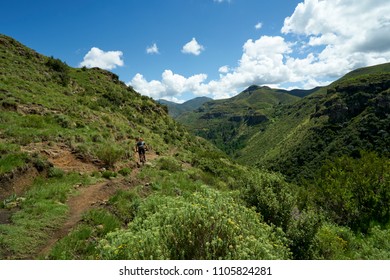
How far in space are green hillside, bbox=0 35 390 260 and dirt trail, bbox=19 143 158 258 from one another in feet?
0.16

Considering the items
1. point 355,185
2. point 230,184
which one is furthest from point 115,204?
point 355,185

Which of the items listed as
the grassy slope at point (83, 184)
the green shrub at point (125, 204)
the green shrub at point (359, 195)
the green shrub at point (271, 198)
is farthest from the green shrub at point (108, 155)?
the green shrub at point (359, 195)

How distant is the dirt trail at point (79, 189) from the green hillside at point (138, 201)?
0.05m

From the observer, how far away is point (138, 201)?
12.0 m

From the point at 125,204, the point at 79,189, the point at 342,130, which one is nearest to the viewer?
the point at 125,204

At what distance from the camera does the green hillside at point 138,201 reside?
254 inches

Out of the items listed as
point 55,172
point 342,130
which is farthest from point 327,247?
point 342,130

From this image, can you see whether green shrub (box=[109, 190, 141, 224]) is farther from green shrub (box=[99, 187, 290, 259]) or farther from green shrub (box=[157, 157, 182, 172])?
green shrub (box=[157, 157, 182, 172])

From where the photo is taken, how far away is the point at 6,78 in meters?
26.7

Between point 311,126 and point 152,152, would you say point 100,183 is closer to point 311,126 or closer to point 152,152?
point 152,152

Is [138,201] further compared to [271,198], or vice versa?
[271,198]

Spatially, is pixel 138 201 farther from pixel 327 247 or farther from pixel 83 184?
pixel 327 247

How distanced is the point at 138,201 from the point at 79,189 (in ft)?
10.3

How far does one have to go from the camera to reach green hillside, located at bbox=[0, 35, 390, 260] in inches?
254
